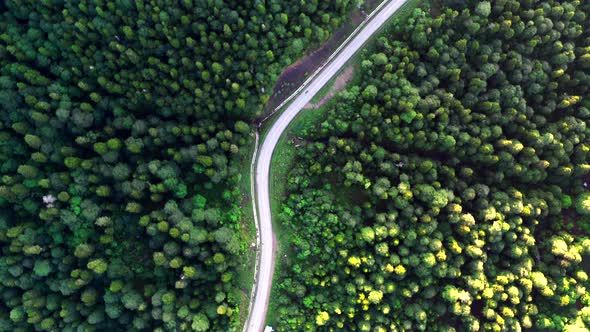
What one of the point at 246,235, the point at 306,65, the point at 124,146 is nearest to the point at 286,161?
the point at 246,235

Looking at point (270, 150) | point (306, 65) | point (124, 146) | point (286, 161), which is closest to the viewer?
point (124, 146)

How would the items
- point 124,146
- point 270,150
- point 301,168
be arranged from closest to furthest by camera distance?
1. point 124,146
2. point 301,168
3. point 270,150

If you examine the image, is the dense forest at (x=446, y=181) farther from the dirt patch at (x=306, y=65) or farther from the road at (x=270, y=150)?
the dirt patch at (x=306, y=65)

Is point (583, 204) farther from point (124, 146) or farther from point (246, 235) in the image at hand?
point (124, 146)

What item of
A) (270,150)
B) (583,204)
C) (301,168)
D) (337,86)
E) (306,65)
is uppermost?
(306,65)

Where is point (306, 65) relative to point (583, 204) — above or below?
above
